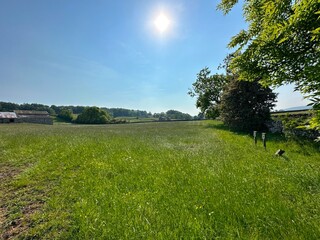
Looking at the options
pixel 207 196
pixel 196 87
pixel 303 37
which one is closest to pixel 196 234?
pixel 207 196

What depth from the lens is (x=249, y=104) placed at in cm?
2164

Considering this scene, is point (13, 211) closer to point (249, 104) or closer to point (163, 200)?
point (163, 200)

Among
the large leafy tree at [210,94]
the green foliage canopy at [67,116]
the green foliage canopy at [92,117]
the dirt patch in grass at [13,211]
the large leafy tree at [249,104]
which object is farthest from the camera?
the green foliage canopy at [67,116]

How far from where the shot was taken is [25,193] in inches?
217

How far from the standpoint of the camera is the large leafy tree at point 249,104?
2102 cm

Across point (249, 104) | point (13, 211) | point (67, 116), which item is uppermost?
point (249, 104)

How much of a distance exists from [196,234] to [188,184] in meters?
2.44

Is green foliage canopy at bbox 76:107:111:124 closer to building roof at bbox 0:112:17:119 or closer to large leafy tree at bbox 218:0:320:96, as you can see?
building roof at bbox 0:112:17:119

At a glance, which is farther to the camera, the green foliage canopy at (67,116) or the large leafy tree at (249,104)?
the green foliage canopy at (67,116)

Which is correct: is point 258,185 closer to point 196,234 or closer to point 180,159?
point 196,234

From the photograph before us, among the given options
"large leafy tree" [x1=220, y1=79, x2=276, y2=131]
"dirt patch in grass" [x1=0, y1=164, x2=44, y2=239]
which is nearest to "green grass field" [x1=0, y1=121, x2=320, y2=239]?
"dirt patch in grass" [x1=0, y1=164, x2=44, y2=239]

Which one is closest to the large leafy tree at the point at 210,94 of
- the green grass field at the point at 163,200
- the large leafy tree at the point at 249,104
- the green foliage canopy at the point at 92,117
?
the large leafy tree at the point at 249,104

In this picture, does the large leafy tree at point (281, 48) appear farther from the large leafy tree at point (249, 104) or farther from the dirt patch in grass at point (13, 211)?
the large leafy tree at point (249, 104)

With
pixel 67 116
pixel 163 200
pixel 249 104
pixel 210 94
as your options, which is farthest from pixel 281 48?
pixel 67 116
